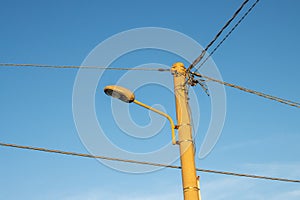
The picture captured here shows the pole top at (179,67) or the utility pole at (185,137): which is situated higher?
the pole top at (179,67)

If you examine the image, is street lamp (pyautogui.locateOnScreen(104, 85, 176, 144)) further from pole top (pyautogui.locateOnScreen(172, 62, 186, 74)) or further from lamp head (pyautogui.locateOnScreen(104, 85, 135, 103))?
pole top (pyautogui.locateOnScreen(172, 62, 186, 74))

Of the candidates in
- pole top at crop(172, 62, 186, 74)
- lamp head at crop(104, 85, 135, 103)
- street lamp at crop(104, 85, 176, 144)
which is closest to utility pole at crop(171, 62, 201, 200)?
pole top at crop(172, 62, 186, 74)

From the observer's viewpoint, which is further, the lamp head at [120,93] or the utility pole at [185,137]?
the lamp head at [120,93]

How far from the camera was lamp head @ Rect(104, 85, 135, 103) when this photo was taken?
5.71m

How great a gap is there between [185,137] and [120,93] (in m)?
1.33

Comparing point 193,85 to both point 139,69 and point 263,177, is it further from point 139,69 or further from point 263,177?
point 263,177

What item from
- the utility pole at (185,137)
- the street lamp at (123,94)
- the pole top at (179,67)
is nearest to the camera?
the utility pole at (185,137)

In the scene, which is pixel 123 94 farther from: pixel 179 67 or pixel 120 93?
pixel 179 67

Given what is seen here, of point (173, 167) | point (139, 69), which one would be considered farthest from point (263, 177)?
point (139, 69)

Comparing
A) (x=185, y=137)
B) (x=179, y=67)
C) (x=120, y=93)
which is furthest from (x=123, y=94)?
(x=185, y=137)

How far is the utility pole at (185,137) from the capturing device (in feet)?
15.9

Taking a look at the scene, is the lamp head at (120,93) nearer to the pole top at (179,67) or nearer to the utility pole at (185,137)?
the utility pole at (185,137)

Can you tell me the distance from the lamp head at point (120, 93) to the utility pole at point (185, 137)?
78cm

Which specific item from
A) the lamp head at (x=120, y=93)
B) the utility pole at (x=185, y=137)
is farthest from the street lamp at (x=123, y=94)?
the utility pole at (x=185, y=137)
